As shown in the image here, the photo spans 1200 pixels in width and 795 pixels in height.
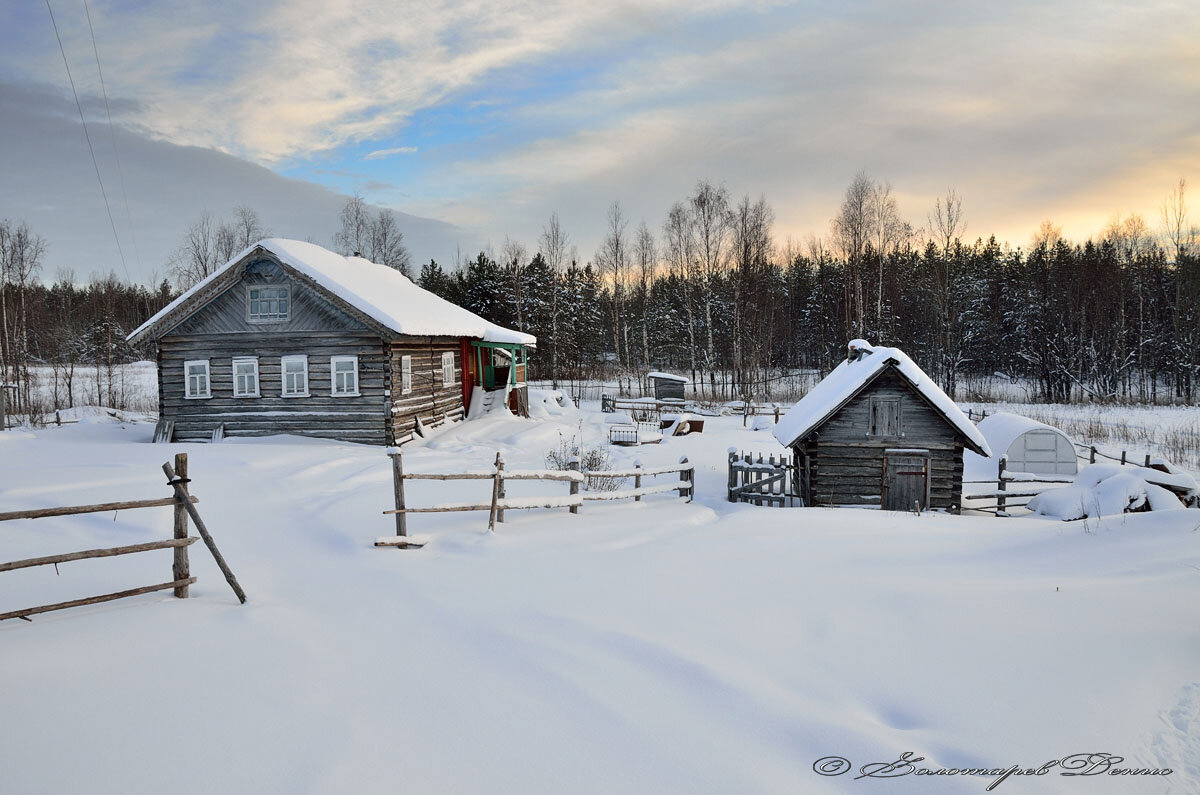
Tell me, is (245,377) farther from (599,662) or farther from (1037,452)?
(1037,452)

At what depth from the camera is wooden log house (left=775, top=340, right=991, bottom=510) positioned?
16.0 m

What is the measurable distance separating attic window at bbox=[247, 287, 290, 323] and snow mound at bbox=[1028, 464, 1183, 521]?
75.4 ft

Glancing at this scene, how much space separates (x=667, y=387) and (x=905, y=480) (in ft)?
83.5

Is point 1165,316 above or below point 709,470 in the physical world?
above

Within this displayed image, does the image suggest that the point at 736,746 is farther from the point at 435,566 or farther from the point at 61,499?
the point at 61,499

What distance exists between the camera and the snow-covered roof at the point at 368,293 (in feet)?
62.3

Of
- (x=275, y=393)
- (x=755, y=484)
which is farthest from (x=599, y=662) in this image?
(x=275, y=393)

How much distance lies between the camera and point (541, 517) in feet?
37.8

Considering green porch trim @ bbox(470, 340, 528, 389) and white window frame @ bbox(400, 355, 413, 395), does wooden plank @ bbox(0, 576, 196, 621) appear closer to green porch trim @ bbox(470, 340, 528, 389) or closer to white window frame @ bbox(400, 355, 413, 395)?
white window frame @ bbox(400, 355, 413, 395)

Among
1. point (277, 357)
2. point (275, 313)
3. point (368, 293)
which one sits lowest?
point (277, 357)

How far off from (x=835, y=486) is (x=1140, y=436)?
20969 mm

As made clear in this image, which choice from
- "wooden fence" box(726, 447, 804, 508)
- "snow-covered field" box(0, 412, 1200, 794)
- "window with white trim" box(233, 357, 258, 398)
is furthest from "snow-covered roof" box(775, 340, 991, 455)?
"window with white trim" box(233, 357, 258, 398)

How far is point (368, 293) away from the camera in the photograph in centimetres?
2052

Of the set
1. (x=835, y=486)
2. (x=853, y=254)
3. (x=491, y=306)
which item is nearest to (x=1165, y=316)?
(x=853, y=254)
